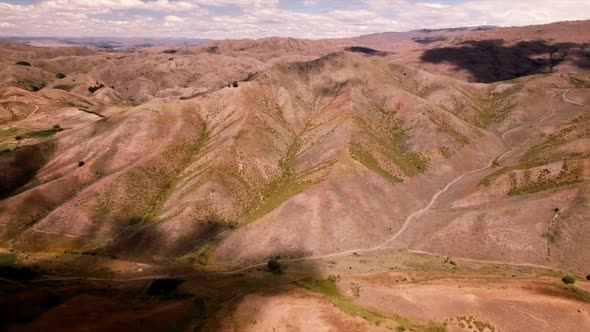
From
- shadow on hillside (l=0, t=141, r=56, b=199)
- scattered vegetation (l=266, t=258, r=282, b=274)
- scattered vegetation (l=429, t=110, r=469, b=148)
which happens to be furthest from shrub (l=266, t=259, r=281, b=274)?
shadow on hillside (l=0, t=141, r=56, b=199)

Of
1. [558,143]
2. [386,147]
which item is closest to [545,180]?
[558,143]

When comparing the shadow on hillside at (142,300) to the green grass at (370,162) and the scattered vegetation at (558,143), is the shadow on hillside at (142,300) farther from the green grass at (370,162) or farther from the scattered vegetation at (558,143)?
the scattered vegetation at (558,143)

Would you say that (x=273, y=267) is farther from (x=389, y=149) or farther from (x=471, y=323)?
(x=389, y=149)

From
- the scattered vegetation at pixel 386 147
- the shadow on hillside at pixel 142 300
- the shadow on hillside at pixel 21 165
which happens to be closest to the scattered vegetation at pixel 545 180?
the scattered vegetation at pixel 386 147

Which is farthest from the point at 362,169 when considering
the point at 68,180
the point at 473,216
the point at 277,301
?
the point at 68,180

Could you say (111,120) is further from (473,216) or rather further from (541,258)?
(541,258)

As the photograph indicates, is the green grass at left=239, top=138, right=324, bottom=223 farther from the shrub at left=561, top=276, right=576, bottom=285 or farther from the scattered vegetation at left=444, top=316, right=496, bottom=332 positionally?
the shrub at left=561, top=276, right=576, bottom=285
